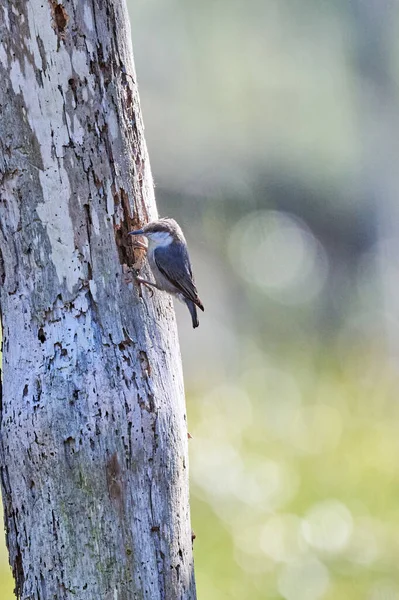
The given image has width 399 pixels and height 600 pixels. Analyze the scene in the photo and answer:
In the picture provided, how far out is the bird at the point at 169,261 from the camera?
2953 millimetres

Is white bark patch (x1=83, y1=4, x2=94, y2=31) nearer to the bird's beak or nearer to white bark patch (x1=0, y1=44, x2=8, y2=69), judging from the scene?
white bark patch (x1=0, y1=44, x2=8, y2=69)

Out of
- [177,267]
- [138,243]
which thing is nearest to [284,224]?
[177,267]

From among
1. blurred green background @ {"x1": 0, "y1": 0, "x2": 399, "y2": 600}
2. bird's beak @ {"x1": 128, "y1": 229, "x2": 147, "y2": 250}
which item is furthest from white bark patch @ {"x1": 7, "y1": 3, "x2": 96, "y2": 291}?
blurred green background @ {"x1": 0, "y1": 0, "x2": 399, "y2": 600}

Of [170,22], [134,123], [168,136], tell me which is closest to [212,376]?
[168,136]

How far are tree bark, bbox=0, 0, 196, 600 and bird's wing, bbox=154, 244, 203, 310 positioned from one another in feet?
1.01

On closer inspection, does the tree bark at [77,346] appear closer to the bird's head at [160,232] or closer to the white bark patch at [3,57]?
the white bark patch at [3,57]

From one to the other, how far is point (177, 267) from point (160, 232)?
0.87ft

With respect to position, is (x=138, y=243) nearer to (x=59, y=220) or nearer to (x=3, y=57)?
(x=59, y=220)

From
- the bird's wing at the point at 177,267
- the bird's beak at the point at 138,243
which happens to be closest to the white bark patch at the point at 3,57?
the bird's beak at the point at 138,243

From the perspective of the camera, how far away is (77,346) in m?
2.63

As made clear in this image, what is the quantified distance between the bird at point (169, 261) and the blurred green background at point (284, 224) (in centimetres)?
277

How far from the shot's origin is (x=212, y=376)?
23.3 ft

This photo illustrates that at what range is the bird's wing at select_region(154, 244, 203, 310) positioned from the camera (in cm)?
310

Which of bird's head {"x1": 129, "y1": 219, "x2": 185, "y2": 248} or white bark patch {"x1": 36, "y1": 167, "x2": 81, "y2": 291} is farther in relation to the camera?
bird's head {"x1": 129, "y1": 219, "x2": 185, "y2": 248}
